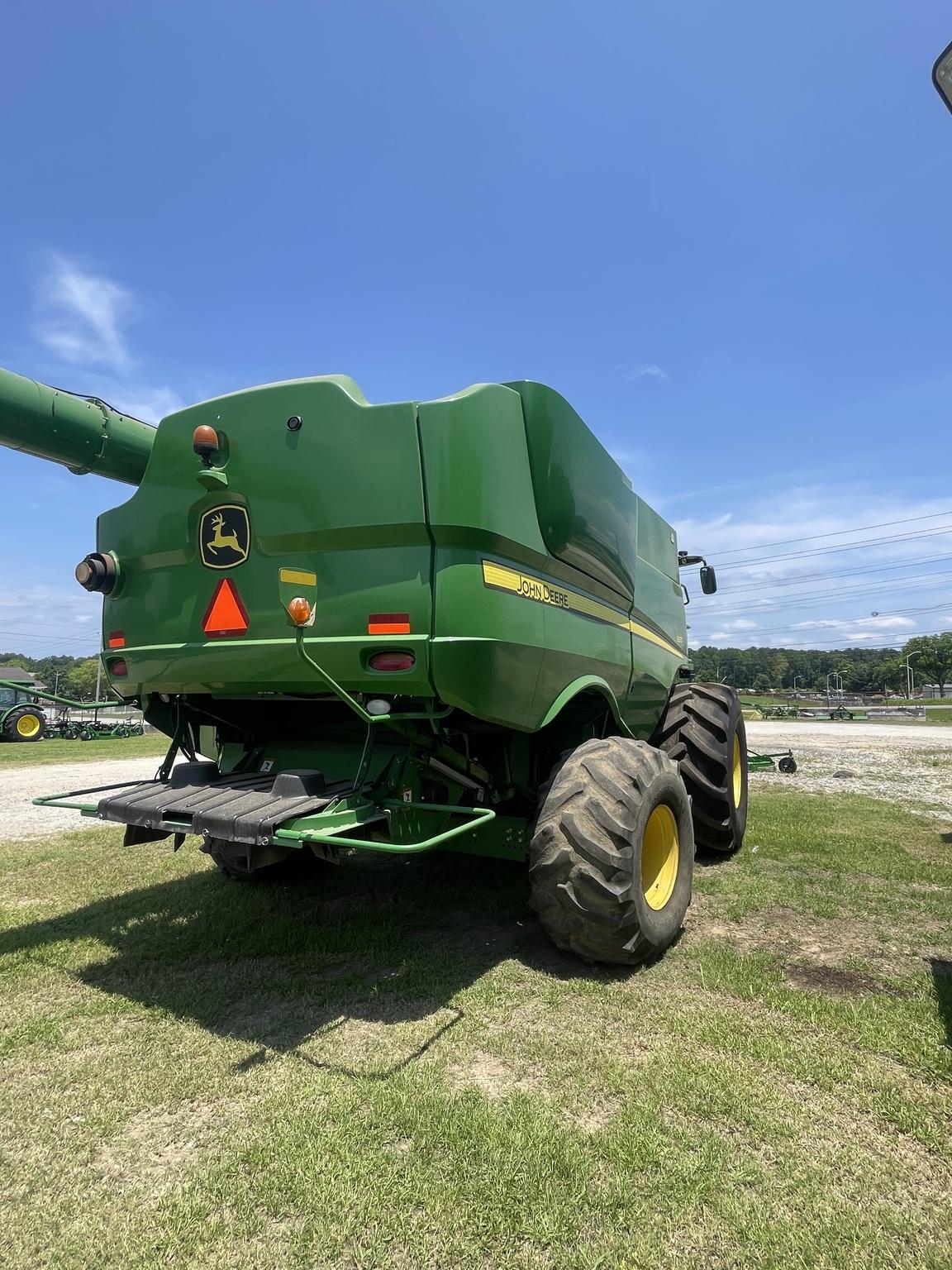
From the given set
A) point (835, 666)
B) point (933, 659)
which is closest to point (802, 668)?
point (835, 666)

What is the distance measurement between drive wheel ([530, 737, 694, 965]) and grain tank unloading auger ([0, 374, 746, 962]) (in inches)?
0.5

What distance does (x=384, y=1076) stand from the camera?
2.64m

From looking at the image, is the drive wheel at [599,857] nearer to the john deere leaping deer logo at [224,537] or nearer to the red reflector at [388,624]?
the red reflector at [388,624]

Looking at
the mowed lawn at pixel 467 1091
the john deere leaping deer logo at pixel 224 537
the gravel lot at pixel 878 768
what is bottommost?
the gravel lot at pixel 878 768

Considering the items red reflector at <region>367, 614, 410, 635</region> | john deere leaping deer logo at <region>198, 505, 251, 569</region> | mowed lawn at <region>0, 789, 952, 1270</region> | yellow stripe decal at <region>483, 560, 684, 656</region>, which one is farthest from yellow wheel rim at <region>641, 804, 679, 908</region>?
john deere leaping deer logo at <region>198, 505, 251, 569</region>

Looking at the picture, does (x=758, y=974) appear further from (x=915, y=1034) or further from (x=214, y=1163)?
(x=214, y=1163)

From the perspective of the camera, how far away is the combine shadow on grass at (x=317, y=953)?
3033mm

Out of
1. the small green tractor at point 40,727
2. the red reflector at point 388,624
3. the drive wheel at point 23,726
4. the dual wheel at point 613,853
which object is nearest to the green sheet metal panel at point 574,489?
the red reflector at point 388,624

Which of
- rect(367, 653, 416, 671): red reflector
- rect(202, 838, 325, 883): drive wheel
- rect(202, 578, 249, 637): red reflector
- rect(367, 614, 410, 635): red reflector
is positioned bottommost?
rect(202, 838, 325, 883): drive wheel

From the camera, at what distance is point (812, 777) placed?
1137cm

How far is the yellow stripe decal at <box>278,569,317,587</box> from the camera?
3.33 metres

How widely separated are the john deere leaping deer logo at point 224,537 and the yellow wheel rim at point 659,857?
102 inches

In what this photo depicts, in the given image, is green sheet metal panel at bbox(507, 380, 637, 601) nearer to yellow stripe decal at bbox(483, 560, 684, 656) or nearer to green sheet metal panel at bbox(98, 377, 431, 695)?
yellow stripe decal at bbox(483, 560, 684, 656)

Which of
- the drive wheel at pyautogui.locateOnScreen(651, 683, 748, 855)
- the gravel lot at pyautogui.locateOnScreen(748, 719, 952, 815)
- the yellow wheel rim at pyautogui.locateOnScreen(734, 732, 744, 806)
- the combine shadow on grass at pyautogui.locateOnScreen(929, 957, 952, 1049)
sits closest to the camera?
the combine shadow on grass at pyautogui.locateOnScreen(929, 957, 952, 1049)
